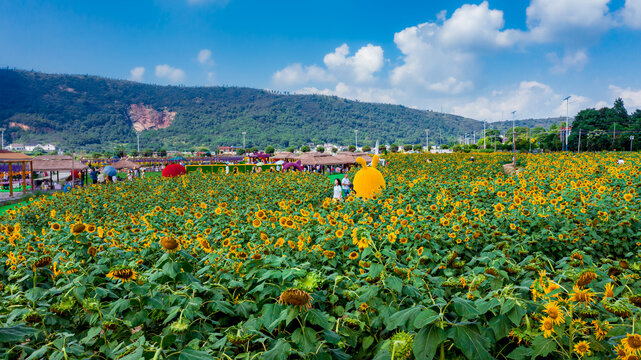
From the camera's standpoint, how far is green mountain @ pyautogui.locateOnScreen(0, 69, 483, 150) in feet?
471

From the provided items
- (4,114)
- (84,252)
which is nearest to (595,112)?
(84,252)

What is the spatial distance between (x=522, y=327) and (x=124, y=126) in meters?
188

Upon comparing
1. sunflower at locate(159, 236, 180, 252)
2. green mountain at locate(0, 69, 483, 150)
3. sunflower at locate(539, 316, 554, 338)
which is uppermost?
green mountain at locate(0, 69, 483, 150)

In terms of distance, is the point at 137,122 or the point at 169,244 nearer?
the point at 169,244

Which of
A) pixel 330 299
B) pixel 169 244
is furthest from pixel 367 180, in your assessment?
pixel 169 244

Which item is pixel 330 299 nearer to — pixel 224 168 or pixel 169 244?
pixel 169 244

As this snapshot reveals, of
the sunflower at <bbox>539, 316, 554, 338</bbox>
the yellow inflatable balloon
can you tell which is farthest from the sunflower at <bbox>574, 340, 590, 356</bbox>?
the yellow inflatable balloon

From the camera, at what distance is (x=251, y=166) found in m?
28.8

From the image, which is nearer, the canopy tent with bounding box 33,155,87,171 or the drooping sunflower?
the drooping sunflower

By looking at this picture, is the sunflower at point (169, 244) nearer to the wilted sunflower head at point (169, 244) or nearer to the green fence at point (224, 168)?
the wilted sunflower head at point (169, 244)

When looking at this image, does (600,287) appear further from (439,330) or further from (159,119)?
(159,119)

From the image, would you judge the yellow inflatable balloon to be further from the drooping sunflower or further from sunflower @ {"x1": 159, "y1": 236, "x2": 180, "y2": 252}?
the drooping sunflower

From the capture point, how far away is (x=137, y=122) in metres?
176

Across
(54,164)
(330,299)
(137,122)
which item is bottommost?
(330,299)
